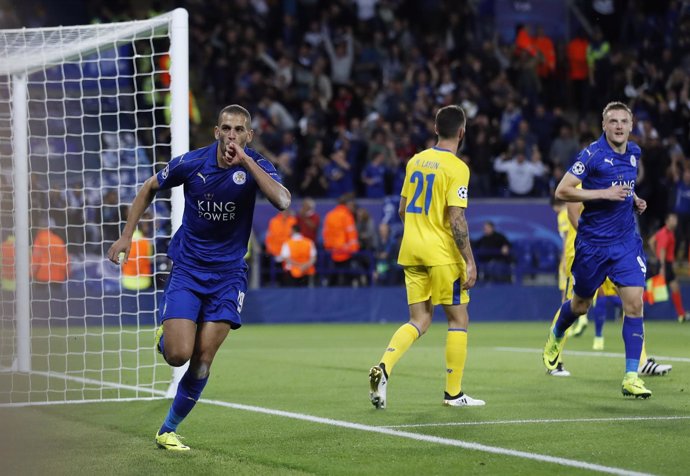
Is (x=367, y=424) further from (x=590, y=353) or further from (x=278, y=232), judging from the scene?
(x=278, y=232)

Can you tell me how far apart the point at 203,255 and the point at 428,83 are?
67.4 ft

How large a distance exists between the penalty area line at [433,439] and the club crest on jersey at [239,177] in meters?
1.97

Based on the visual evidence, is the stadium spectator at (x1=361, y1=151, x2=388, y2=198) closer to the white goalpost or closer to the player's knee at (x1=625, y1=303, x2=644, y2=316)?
the white goalpost

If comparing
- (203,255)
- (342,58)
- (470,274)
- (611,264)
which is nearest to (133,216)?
(203,255)

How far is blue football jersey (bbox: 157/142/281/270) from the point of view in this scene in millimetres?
7898

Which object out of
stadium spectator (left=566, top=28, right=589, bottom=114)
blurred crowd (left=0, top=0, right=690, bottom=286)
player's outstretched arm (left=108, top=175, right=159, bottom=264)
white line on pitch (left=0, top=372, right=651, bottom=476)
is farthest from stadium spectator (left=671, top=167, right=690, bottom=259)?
player's outstretched arm (left=108, top=175, right=159, bottom=264)

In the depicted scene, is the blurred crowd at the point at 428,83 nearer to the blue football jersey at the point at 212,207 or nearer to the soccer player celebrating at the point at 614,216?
the soccer player celebrating at the point at 614,216

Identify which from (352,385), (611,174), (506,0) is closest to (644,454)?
(611,174)

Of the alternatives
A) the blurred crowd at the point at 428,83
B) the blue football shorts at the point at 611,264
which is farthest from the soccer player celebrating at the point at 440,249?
the blurred crowd at the point at 428,83

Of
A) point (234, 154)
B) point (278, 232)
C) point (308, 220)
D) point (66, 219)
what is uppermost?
point (234, 154)

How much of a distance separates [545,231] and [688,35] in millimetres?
7594

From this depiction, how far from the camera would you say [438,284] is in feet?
32.5

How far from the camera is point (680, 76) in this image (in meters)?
28.5

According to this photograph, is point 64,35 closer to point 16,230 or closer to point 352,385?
point 16,230
